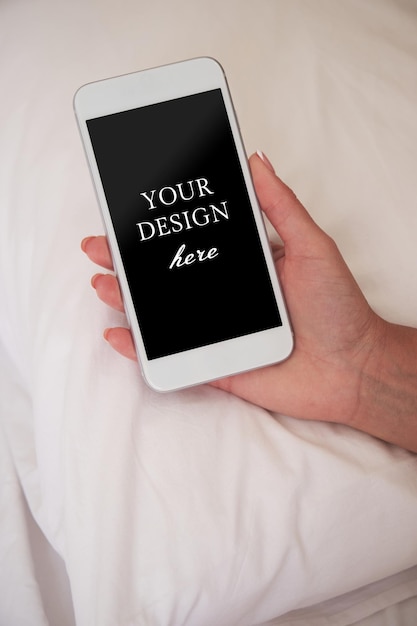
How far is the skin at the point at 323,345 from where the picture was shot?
2.25 ft

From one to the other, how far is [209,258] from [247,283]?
5 cm

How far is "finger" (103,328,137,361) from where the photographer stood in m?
0.69

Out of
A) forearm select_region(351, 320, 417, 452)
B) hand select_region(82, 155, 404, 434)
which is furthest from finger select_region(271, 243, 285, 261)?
forearm select_region(351, 320, 417, 452)

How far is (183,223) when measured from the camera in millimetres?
686

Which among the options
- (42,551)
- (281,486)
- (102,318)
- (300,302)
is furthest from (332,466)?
(42,551)

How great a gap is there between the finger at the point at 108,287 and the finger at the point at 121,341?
3cm

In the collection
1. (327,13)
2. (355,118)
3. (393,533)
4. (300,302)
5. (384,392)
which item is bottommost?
(393,533)

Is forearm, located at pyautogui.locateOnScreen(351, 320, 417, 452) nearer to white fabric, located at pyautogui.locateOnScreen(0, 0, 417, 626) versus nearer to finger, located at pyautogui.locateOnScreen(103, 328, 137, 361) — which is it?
white fabric, located at pyautogui.locateOnScreen(0, 0, 417, 626)

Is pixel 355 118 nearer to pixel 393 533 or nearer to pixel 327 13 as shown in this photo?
pixel 327 13

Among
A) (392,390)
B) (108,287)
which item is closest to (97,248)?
(108,287)

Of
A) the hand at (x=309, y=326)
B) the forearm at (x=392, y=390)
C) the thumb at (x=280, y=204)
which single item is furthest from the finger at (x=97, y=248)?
the forearm at (x=392, y=390)

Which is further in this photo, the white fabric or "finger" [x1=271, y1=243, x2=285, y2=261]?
"finger" [x1=271, y1=243, x2=285, y2=261]

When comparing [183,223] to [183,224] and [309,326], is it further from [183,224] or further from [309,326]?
[309,326]

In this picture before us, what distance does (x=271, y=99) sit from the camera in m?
0.85
